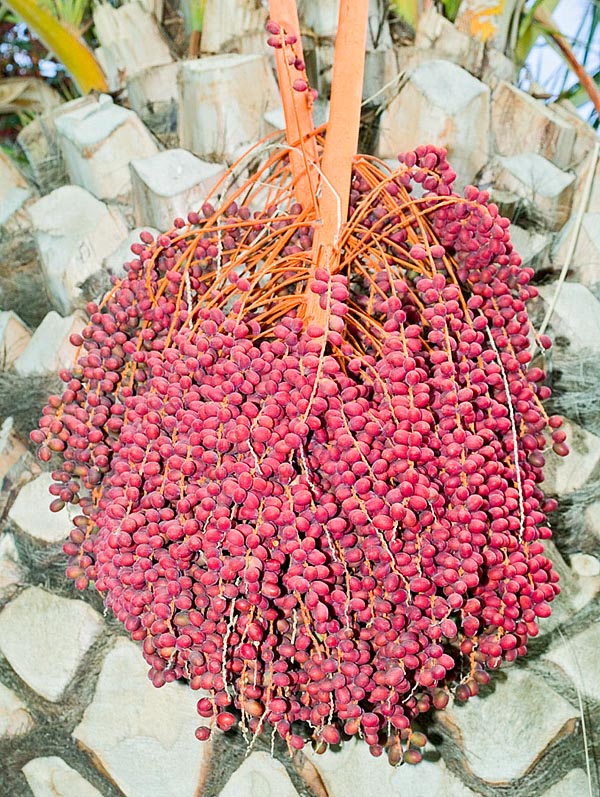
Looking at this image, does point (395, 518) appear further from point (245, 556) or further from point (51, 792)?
point (51, 792)

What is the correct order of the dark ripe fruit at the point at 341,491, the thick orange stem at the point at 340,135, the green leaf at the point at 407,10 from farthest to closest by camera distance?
1. the green leaf at the point at 407,10
2. the thick orange stem at the point at 340,135
3. the dark ripe fruit at the point at 341,491

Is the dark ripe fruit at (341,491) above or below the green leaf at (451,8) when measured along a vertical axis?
below

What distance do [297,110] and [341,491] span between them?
1.50ft

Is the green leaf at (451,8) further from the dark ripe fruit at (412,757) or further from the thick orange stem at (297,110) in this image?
the dark ripe fruit at (412,757)

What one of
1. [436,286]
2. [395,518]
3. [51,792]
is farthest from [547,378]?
[51,792]

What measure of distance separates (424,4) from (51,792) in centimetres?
131

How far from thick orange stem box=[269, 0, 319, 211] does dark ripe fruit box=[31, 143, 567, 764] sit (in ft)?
0.08

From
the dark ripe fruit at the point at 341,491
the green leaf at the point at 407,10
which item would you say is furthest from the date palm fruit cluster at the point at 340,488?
the green leaf at the point at 407,10

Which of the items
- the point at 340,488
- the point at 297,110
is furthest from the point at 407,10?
the point at 340,488

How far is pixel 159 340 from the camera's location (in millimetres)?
921

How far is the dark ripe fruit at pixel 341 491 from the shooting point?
0.73 metres

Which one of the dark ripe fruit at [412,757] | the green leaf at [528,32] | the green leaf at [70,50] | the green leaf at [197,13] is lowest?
the dark ripe fruit at [412,757]

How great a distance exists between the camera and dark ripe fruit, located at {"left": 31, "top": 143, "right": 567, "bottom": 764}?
726 mm

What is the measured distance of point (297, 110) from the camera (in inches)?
36.7
